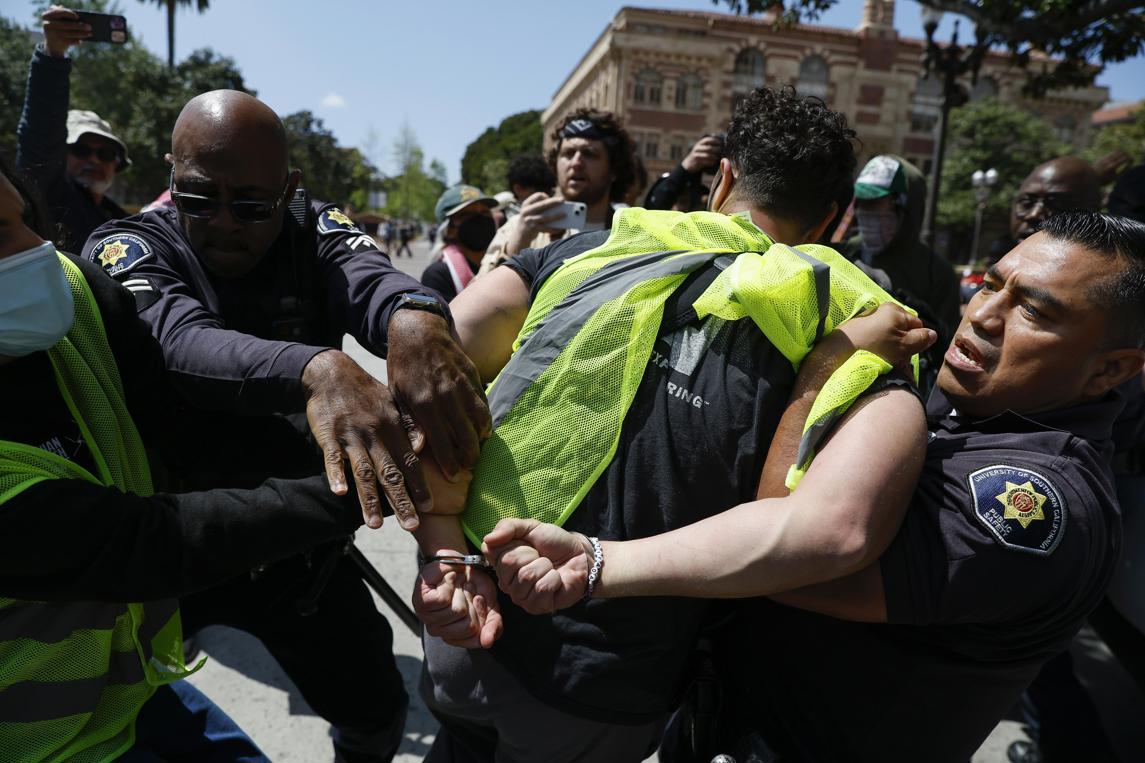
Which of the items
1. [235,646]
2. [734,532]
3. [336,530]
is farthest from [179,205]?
[235,646]

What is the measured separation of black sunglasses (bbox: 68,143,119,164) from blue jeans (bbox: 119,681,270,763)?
3.21 meters

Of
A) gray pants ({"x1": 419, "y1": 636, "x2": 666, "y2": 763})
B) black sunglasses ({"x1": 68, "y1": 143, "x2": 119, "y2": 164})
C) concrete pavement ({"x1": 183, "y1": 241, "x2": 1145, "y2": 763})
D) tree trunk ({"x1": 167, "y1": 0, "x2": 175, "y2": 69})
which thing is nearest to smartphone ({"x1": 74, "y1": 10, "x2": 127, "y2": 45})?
black sunglasses ({"x1": 68, "y1": 143, "x2": 119, "y2": 164})

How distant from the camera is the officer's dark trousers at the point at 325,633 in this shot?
78.7 inches

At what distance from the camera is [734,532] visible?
1.18 metres

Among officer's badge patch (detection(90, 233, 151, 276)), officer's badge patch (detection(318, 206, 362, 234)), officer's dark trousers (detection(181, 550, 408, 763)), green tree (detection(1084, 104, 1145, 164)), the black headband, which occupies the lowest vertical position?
officer's dark trousers (detection(181, 550, 408, 763))

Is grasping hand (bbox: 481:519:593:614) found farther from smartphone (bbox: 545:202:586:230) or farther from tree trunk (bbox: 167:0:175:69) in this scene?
tree trunk (bbox: 167:0:175:69)

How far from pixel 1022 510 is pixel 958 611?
0.66 feet

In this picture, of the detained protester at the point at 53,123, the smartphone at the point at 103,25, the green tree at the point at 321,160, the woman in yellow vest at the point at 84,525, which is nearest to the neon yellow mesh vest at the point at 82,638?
the woman in yellow vest at the point at 84,525

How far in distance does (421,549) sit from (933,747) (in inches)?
41.4

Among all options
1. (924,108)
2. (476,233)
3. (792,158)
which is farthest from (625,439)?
(924,108)

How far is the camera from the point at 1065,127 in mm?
51344

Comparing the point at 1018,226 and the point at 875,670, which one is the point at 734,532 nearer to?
the point at 875,670

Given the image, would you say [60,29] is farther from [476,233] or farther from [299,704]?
[299,704]

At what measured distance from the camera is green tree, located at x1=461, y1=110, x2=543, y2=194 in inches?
2000
